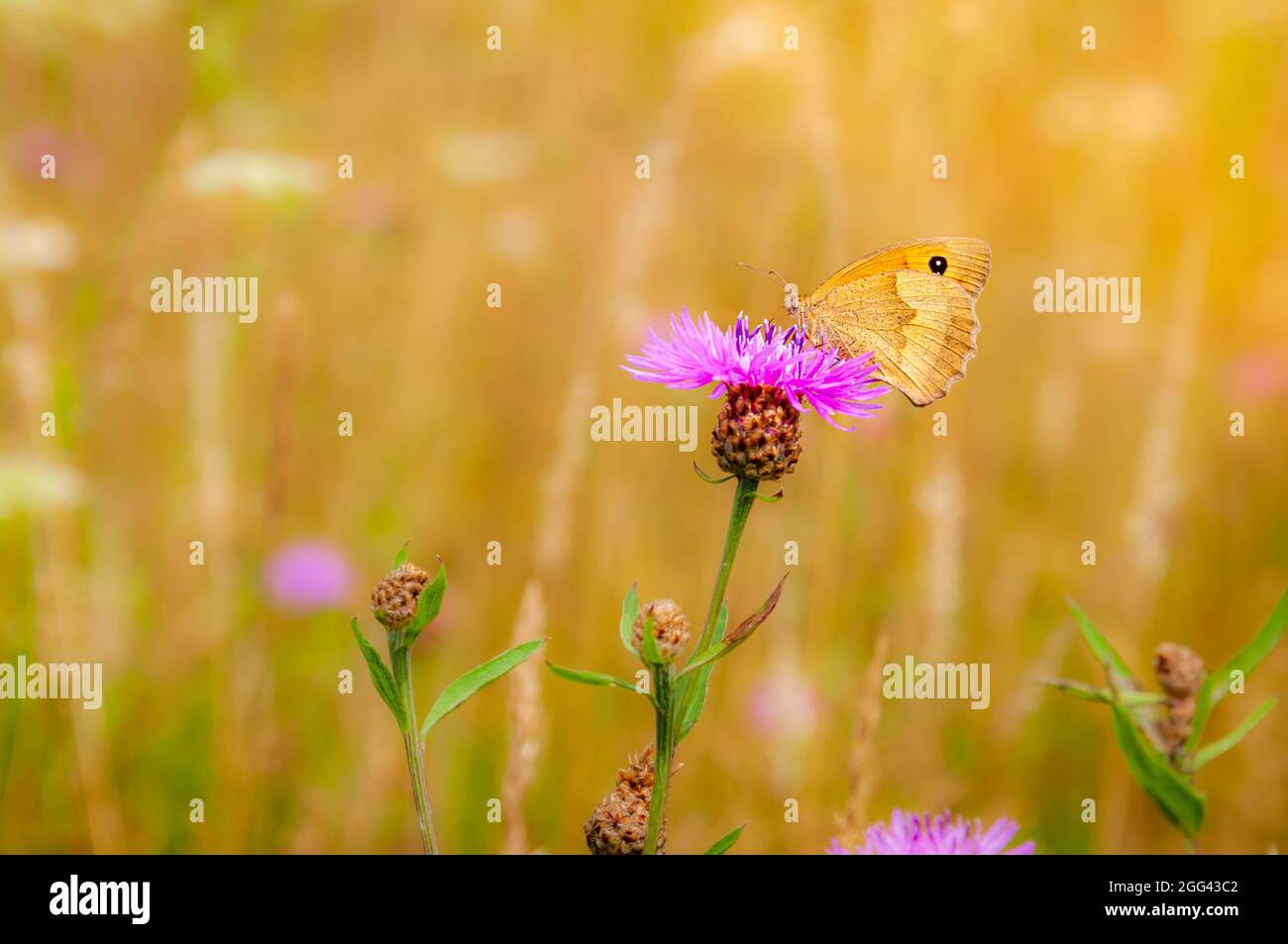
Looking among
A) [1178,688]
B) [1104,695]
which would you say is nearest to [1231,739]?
[1178,688]

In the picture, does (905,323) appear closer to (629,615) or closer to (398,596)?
(629,615)

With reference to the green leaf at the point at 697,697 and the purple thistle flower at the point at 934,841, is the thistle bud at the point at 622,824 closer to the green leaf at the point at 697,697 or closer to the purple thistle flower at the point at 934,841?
the green leaf at the point at 697,697

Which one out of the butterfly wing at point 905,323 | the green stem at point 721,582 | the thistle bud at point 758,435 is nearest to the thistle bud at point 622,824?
the green stem at point 721,582

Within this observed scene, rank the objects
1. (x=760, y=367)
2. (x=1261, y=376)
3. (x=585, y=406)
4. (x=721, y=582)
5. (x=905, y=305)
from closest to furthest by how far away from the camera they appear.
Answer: (x=721, y=582)
(x=760, y=367)
(x=905, y=305)
(x=585, y=406)
(x=1261, y=376)

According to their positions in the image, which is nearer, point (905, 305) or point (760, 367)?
point (760, 367)

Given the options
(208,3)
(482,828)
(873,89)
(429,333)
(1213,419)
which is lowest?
(482,828)
